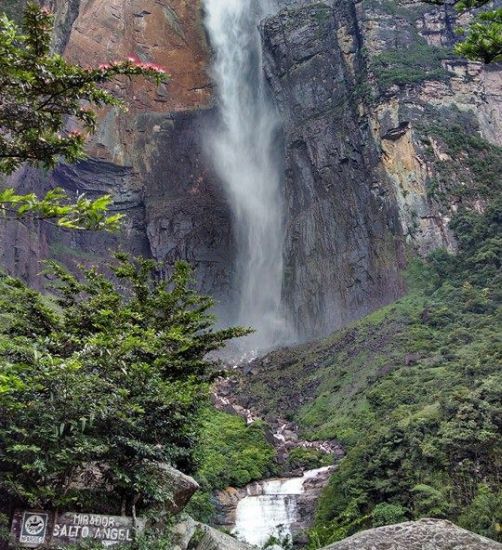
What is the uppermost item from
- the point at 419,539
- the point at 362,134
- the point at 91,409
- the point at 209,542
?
the point at 362,134

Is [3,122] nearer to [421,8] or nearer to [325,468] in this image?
[325,468]

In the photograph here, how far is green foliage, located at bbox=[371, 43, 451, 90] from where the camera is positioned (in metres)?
37.6

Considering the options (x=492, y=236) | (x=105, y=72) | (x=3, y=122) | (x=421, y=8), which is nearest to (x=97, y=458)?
(x=3, y=122)

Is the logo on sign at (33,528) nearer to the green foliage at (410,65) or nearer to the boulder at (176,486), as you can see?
the boulder at (176,486)

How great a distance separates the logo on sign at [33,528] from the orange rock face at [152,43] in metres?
43.5

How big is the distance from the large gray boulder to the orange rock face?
45.0m

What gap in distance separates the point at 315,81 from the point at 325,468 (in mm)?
29618

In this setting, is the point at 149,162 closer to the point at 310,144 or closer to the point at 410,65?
the point at 310,144

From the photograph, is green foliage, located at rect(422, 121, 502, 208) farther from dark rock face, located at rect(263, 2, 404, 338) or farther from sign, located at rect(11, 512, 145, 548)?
sign, located at rect(11, 512, 145, 548)

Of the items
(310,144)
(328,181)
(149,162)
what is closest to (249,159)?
(310,144)

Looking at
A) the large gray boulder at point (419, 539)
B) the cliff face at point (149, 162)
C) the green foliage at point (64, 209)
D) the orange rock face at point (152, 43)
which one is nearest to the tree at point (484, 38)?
the green foliage at point (64, 209)

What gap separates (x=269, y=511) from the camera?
18422mm

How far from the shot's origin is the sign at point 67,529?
577cm

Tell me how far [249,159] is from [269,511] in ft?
105
